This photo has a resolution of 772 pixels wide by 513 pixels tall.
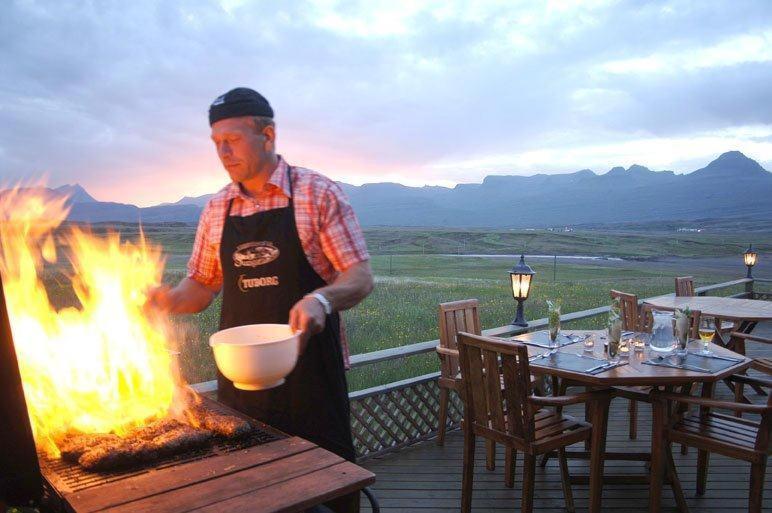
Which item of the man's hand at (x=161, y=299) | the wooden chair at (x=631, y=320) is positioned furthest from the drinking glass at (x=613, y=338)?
the man's hand at (x=161, y=299)

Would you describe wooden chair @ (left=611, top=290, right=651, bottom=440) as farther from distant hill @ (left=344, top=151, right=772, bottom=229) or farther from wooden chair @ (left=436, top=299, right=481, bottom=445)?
distant hill @ (left=344, top=151, right=772, bottom=229)

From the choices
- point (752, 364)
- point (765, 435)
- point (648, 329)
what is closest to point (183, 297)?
point (765, 435)

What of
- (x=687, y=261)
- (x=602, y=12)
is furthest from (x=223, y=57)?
(x=687, y=261)

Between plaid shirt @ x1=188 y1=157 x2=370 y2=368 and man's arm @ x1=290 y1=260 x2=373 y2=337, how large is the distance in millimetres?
42

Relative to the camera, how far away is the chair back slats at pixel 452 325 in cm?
379

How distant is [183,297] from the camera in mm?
1859

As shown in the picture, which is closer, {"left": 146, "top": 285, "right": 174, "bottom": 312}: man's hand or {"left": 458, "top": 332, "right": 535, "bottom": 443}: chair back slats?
{"left": 146, "top": 285, "right": 174, "bottom": 312}: man's hand

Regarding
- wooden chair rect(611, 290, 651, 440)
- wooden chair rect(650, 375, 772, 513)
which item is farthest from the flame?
wooden chair rect(611, 290, 651, 440)

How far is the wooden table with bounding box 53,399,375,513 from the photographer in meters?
1.01

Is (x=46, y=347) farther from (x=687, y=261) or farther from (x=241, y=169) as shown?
(x=687, y=261)

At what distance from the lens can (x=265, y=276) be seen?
1.65m

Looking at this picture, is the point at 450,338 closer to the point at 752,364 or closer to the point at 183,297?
the point at 752,364

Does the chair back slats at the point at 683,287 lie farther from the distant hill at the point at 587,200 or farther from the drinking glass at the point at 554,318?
the distant hill at the point at 587,200

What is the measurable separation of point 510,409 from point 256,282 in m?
1.60
